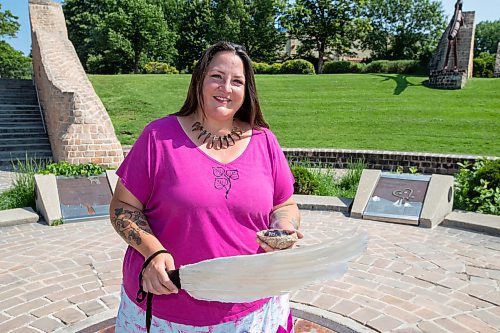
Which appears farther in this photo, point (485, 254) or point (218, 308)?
point (485, 254)

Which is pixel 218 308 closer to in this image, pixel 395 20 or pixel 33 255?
pixel 33 255

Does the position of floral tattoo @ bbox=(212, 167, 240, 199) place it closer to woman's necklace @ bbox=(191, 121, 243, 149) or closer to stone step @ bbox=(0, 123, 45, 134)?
woman's necklace @ bbox=(191, 121, 243, 149)

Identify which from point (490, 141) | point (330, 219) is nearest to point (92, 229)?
point (330, 219)

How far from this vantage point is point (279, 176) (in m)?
2.05

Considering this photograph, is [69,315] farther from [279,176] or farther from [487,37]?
[487,37]

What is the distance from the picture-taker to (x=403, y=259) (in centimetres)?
511

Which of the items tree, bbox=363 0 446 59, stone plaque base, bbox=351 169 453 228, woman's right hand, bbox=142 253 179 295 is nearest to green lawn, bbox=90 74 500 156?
stone plaque base, bbox=351 169 453 228

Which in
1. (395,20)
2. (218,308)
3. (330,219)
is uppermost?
(395,20)

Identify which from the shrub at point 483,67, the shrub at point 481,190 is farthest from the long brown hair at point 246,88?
the shrub at point 483,67

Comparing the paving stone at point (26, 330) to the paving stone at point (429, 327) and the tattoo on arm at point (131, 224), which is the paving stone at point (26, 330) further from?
the paving stone at point (429, 327)

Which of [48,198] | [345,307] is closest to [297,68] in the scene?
[48,198]

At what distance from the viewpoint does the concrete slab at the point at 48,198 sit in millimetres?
6438

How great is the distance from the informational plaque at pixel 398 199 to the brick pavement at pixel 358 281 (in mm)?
327

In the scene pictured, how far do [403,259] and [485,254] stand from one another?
3.48ft
